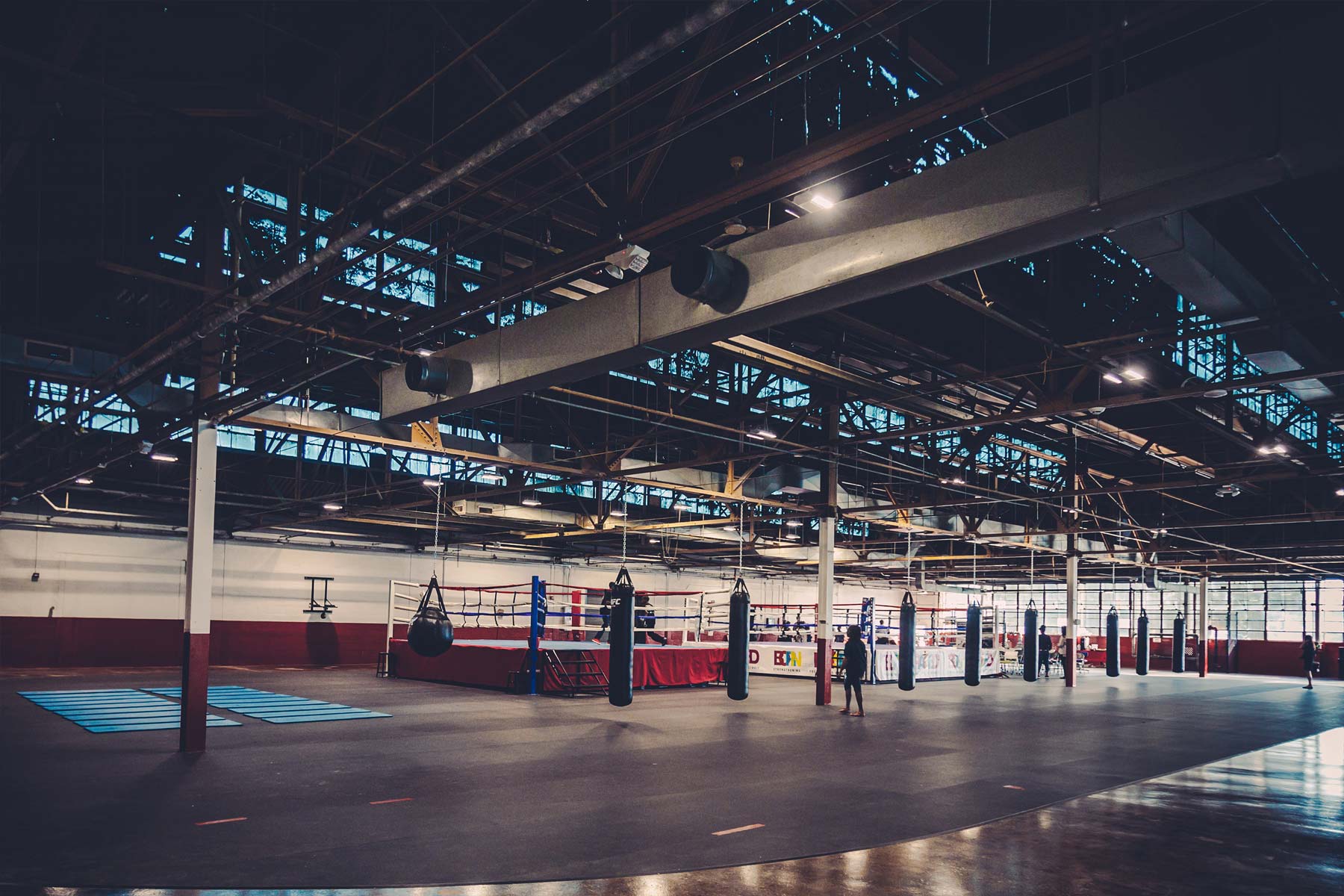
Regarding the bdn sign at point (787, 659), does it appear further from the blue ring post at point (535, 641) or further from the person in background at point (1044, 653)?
the blue ring post at point (535, 641)

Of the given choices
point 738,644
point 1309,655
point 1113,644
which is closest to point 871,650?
point 1113,644

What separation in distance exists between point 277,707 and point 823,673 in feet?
→ 34.3

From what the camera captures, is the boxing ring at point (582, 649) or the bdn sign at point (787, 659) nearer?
the boxing ring at point (582, 649)

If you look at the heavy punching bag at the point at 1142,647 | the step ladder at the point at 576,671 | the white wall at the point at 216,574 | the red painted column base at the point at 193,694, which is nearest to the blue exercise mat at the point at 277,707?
the red painted column base at the point at 193,694

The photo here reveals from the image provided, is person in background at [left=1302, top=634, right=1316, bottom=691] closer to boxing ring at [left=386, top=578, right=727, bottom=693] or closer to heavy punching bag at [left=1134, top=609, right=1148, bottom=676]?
heavy punching bag at [left=1134, top=609, right=1148, bottom=676]

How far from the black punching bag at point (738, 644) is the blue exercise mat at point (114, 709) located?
7.48 m

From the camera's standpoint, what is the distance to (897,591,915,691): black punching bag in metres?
19.4

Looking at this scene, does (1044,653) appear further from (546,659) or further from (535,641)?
(535,641)

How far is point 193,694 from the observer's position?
1073cm

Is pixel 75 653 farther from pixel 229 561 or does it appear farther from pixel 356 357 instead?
pixel 356 357

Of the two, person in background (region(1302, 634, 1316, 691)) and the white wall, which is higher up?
the white wall

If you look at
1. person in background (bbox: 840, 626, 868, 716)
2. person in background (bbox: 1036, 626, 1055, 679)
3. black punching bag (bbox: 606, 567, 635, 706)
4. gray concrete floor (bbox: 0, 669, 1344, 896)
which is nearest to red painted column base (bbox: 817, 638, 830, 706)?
person in background (bbox: 840, 626, 868, 716)

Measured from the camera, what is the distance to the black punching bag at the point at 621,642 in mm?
12891

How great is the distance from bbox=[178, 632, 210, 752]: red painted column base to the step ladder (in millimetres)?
9513
